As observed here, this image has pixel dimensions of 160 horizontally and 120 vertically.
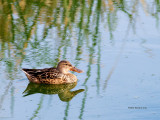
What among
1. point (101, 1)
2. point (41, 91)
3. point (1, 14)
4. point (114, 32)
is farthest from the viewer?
point (101, 1)

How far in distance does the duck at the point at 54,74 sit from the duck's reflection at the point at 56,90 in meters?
0.07

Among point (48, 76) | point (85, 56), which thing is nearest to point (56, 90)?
point (48, 76)

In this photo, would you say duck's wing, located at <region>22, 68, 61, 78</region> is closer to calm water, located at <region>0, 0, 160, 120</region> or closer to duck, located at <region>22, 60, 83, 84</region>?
duck, located at <region>22, 60, 83, 84</region>

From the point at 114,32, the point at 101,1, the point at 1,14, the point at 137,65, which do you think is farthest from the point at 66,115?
the point at 101,1

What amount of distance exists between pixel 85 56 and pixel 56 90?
1.12 metres

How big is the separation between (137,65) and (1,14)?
3430 millimetres

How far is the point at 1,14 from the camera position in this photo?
982cm

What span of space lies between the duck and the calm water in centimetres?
11

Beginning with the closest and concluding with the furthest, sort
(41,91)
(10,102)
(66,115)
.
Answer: (66,115), (10,102), (41,91)

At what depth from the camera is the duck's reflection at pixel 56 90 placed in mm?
6719

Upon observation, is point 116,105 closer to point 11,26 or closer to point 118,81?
point 118,81

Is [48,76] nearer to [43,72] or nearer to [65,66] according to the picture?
[43,72]

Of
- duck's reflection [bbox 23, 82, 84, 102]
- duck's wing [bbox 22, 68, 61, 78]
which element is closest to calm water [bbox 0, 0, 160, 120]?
duck's reflection [bbox 23, 82, 84, 102]

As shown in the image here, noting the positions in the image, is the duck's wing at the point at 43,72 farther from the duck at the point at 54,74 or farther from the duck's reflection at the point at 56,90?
the duck's reflection at the point at 56,90
